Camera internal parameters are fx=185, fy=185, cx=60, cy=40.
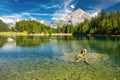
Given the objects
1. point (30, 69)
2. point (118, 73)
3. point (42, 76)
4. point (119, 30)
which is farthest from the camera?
point (119, 30)

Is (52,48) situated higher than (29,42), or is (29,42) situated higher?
(29,42)

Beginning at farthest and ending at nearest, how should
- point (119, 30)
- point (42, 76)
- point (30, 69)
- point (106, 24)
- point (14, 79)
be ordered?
point (106, 24) < point (119, 30) < point (30, 69) < point (42, 76) < point (14, 79)

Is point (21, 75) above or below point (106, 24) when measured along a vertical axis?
below

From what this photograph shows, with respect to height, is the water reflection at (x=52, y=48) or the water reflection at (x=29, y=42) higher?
the water reflection at (x=29, y=42)

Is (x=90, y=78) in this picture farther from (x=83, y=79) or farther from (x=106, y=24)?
(x=106, y=24)

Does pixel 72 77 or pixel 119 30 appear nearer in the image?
pixel 72 77

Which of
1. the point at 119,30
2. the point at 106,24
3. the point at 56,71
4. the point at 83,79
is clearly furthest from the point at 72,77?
the point at 106,24

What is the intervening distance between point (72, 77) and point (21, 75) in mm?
7555

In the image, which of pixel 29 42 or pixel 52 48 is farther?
pixel 29 42

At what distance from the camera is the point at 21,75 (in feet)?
90.0

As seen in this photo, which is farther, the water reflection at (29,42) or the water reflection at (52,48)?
the water reflection at (29,42)

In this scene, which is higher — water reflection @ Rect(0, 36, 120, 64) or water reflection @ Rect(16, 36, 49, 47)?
water reflection @ Rect(16, 36, 49, 47)

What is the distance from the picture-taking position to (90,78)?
26.3 m

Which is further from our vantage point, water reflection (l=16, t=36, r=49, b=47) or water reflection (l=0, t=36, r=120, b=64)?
water reflection (l=16, t=36, r=49, b=47)
